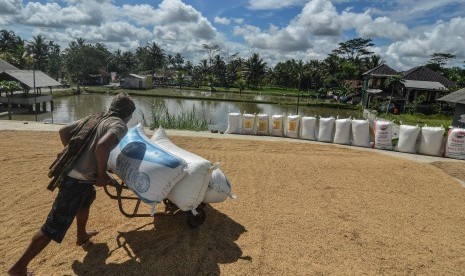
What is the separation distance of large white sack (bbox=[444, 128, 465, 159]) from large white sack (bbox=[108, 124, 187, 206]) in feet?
30.7

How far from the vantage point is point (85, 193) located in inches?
118

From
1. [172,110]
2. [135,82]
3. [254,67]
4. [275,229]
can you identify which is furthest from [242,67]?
[275,229]

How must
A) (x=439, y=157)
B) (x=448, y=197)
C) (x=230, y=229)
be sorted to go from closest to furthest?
(x=230, y=229)
(x=448, y=197)
(x=439, y=157)

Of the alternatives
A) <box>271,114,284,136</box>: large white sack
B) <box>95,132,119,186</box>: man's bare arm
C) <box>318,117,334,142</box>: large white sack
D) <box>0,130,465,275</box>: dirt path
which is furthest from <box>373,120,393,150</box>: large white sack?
<box>95,132,119,186</box>: man's bare arm

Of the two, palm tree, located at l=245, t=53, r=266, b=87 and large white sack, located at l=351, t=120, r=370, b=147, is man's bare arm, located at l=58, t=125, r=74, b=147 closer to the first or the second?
large white sack, located at l=351, t=120, r=370, b=147

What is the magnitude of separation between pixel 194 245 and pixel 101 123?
A: 163 centimetres

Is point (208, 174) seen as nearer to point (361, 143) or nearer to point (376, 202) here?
point (376, 202)

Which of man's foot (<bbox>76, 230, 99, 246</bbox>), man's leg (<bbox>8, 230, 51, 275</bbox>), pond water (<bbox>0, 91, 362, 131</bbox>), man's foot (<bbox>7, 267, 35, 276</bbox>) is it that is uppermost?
man's leg (<bbox>8, 230, 51, 275</bbox>)

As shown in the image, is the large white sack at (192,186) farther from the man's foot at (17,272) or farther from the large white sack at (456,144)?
the large white sack at (456,144)

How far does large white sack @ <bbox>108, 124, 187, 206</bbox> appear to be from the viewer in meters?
3.30

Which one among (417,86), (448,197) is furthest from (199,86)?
(448,197)

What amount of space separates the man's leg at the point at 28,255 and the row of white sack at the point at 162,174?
90cm

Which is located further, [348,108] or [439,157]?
[348,108]

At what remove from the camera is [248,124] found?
38.4 feet
